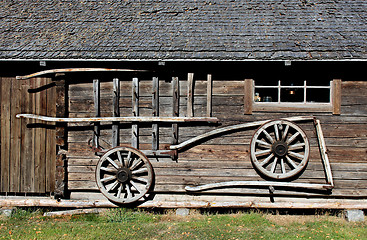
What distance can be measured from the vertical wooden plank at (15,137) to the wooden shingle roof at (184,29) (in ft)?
2.76

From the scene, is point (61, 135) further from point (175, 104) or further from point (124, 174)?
point (175, 104)

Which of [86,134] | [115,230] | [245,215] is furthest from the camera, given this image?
[86,134]

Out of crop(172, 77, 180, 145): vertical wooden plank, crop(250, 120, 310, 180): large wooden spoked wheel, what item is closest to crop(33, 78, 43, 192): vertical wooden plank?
crop(172, 77, 180, 145): vertical wooden plank

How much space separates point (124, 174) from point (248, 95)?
10.3ft

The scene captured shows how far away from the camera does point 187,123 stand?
6602 millimetres

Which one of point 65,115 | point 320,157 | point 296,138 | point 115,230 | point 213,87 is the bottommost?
point 115,230

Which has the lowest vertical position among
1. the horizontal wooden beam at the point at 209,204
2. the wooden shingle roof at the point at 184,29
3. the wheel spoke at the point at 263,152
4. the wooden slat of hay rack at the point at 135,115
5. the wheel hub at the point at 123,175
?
the horizontal wooden beam at the point at 209,204

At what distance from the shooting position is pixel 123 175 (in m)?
6.49

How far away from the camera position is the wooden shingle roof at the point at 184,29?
636cm

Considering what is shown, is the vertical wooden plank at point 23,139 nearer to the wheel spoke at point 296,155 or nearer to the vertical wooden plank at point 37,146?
the vertical wooden plank at point 37,146

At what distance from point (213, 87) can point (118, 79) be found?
2081 millimetres

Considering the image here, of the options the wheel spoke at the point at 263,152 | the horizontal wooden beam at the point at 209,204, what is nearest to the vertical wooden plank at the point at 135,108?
the horizontal wooden beam at the point at 209,204

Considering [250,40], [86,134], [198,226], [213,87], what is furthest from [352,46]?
[86,134]

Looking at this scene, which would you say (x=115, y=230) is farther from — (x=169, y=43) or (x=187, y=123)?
(x=169, y=43)
